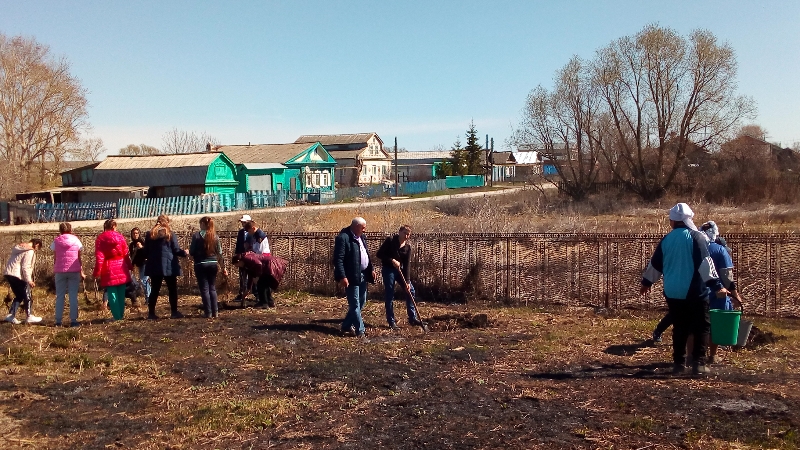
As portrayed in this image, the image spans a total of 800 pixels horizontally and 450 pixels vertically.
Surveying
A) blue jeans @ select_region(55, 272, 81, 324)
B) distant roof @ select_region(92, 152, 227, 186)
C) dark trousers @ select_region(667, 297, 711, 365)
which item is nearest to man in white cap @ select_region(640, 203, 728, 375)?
dark trousers @ select_region(667, 297, 711, 365)

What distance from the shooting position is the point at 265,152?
194 feet

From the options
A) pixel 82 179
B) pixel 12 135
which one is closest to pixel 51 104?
pixel 12 135

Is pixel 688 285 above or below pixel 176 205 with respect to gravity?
below

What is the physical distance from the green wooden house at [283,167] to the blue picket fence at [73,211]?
13786mm

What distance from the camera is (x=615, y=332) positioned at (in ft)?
31.9

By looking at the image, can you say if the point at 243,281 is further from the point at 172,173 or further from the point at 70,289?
the point at 172,173

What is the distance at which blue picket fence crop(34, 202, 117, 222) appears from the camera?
35781 millimetres

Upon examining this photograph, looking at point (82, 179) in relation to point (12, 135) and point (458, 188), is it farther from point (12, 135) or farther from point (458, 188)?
point (458, 188)

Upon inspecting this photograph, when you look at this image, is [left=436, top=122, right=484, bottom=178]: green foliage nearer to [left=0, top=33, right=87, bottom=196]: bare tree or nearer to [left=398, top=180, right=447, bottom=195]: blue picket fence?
[left=398, top=180, right=447, bottom=195]: blue picket fence

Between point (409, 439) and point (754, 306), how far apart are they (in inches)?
299

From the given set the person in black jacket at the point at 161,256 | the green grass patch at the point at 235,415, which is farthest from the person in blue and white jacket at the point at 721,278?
the person in black jacket at the point at 161,256

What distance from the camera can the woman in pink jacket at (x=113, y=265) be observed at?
10656mm

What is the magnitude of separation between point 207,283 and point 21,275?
2.74 m

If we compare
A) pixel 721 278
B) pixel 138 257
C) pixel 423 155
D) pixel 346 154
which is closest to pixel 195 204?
pixel 138 257
